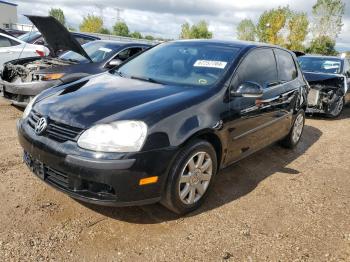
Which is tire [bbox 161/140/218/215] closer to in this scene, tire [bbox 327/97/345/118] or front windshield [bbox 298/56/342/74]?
tire [bbox 327/97/345/118]

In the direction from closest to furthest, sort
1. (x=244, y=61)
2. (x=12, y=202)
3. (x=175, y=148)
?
1. (x=175, y=148)
2. (x=12, y=202)
3. (x=244, y=61)

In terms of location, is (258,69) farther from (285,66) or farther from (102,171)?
(102,171)

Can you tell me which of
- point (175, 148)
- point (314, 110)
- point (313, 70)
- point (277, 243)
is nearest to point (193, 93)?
point (175, 148)

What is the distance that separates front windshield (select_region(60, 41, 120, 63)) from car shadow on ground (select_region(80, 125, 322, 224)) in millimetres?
3568

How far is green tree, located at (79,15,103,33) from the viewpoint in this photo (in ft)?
218

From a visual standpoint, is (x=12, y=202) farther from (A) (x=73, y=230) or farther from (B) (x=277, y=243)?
(B) (x=277, y=243)

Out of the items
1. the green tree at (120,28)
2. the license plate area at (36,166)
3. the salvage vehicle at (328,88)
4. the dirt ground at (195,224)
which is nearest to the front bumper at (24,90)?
the dirt ground at (195,224)

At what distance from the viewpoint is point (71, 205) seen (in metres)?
3.43

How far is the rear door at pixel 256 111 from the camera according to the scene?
12.5 feet

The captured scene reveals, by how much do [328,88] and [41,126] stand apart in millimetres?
7153

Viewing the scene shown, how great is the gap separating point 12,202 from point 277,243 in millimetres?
2399

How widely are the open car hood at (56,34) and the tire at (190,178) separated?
150 inches

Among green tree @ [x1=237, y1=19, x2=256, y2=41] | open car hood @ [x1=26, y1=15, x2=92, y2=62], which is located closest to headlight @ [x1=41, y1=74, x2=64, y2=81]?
open car hood @ [x1=26, y1=15, x2=92, y2=62]

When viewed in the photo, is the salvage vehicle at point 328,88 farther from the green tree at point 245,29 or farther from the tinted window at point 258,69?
the green tree at point 245,29
